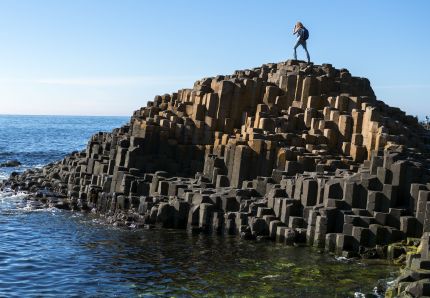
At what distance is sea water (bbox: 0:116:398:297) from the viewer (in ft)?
49.4

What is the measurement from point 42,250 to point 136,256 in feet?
9.54

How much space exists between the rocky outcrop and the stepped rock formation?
0.05 m

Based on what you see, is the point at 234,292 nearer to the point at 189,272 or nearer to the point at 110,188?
the point at 189,272

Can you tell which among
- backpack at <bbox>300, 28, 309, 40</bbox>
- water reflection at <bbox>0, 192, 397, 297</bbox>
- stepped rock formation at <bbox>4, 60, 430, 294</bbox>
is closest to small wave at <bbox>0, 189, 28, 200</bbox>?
stepped rock formation at <bbox>4, 60, 430, 294</bbox>

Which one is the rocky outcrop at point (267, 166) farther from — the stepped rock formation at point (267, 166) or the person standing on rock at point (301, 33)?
the person standing on rock at point (301, 33)

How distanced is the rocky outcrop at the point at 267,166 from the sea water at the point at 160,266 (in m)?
1.26

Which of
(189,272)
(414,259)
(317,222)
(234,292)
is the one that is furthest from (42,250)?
Result: (414,259)

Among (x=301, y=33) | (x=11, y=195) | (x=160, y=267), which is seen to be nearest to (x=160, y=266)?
(x=160, y=267)

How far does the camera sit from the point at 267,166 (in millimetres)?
25219

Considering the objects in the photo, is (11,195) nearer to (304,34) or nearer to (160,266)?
(160,266)

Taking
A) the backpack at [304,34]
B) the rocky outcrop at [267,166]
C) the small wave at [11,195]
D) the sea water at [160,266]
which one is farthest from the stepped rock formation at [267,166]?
the backpack at [304,34]

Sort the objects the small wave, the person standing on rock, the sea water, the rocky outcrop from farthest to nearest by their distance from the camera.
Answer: the person standing on rock → the small wave → the rocky outcrop → the sea water

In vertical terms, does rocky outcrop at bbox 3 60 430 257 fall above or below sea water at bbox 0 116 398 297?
above

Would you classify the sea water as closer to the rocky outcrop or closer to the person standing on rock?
the rocky outcrop
